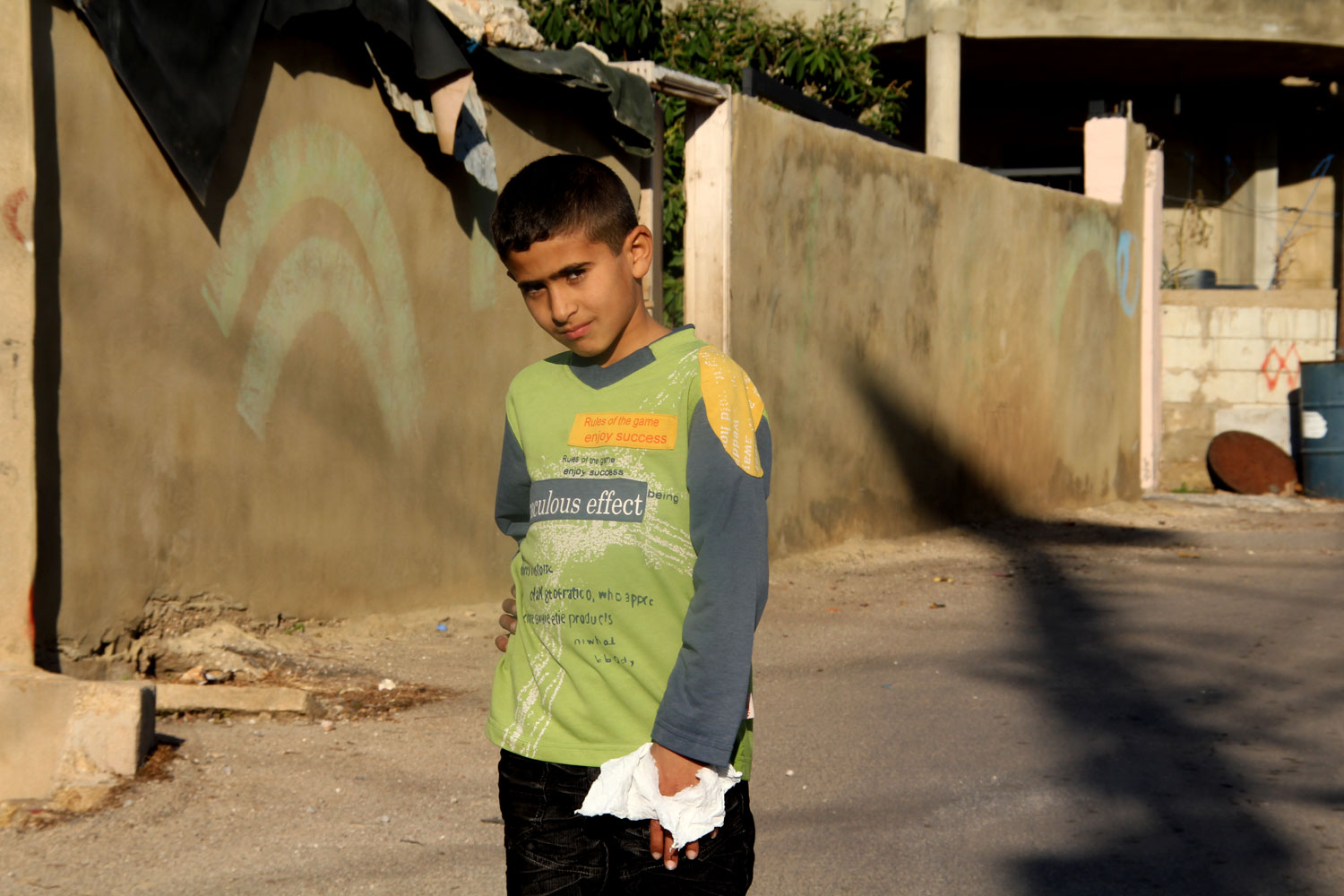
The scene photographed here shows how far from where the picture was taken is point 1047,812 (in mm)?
3656

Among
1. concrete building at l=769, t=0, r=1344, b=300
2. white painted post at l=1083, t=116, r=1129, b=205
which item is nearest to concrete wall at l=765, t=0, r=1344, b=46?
concrete building at l=769, t=0, r=1344, b=300

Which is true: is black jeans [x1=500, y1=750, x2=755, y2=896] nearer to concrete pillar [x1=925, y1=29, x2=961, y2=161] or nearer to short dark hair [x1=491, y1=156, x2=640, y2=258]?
short dark hair [x1=491, y1=156, x2=640, y2=258]

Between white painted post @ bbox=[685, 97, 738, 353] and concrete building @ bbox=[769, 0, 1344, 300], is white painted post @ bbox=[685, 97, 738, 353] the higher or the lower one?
the lower one

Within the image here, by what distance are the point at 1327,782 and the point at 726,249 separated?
4.11 m

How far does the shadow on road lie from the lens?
3.21 meters

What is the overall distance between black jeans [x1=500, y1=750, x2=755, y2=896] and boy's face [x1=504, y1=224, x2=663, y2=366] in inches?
21.7

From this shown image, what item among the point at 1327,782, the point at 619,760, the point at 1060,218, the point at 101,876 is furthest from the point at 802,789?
the point at 1060,218

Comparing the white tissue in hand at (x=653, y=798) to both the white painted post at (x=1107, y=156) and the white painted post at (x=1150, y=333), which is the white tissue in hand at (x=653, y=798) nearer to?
the white painted post at (x=1107, y=156)

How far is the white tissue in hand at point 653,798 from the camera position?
1671mm

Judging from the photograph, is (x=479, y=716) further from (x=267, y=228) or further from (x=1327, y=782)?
(x=1327, y=782)

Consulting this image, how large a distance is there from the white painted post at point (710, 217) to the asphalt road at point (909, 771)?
1546 mm

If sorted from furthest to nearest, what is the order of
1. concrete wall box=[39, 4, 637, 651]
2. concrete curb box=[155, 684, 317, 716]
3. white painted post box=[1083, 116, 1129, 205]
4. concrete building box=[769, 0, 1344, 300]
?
concrete building box=[769, 0, 1344, 300], white painted post box=[1083, 116, 1129, 205], concrete wall box=[39, 4, 637, 651], concrete curb box=[155, 684, 317, 716]

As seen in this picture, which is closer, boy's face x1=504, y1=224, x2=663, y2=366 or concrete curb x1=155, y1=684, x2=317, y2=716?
boy's face x1=504, y1=224, x2=663, y2=366

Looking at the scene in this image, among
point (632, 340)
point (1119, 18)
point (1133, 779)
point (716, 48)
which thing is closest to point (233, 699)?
point (1133, 779)
